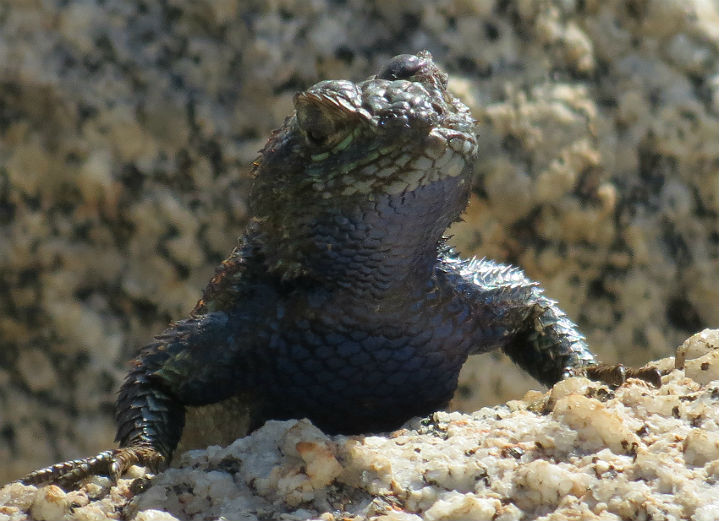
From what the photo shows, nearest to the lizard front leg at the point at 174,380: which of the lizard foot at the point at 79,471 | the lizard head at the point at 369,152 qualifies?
the lizard foot at the point at 79,471

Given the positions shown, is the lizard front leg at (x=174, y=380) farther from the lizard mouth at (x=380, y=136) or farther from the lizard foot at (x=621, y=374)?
the lizard foot at (x=621, y=374)

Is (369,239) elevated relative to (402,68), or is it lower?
lower

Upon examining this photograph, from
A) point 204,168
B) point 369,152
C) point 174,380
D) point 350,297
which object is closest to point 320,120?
point 369,152

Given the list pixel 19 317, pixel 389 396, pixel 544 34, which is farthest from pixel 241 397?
pixel 544 34

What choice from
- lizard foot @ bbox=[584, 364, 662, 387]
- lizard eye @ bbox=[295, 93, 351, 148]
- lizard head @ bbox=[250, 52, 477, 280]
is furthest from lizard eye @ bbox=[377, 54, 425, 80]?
lizard foot @ bbox=[584, 364, 662, 387]

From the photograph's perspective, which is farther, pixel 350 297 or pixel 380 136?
pixel 350 297

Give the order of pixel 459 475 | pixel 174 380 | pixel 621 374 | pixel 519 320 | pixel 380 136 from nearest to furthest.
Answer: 1. pixel 459 475
2. pixel 380 136
3. pixel 621 374
4. pixel 174 380
5. pixel 519 320

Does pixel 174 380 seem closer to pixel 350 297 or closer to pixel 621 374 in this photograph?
pixel 350 297
